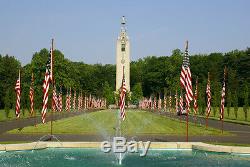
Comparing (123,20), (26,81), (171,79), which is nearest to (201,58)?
(171,79)

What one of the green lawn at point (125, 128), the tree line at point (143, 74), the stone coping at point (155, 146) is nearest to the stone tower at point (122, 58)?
the tree line at point (143, 74)

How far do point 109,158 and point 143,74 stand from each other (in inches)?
5472

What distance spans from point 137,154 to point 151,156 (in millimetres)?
917

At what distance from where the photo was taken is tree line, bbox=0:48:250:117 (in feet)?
370

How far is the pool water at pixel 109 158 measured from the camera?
743 inches

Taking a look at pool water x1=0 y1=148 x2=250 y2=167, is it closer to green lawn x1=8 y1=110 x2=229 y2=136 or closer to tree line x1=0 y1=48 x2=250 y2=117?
green lawn x1=8 y1=110 x2=229 y2=136

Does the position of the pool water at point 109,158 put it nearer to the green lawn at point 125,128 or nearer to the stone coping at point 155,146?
the stone coping at point 155,146

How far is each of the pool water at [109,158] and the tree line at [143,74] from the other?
57.4 meters

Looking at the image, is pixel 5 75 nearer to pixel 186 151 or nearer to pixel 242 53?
pixel 242 53

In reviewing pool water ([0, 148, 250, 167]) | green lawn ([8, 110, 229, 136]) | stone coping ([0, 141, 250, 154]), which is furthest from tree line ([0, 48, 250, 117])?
pool water ([0, 148, 250, 167])

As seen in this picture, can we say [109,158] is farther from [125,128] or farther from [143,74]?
[143,74]

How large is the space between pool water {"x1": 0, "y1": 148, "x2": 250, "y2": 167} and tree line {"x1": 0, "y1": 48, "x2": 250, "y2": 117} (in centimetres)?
5739

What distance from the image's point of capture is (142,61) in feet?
616

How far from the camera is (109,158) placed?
20516 millimetres
